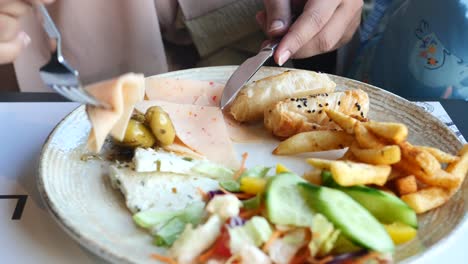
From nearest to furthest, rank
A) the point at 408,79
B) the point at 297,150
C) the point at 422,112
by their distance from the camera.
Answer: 1. the point at 297,150
2. the point at 422,112
3. the point at 408,79

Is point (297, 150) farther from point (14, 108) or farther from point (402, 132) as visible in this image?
point (14, 108)

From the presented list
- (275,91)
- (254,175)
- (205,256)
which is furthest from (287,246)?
(275,91)

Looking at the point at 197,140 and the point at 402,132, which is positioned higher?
the point at 402,132

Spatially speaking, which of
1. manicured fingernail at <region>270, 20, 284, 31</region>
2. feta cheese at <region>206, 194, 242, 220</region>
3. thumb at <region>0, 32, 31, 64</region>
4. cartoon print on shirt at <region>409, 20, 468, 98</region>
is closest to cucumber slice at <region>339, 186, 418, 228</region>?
feta cheese at <region>206, 194, 242, 220</region>

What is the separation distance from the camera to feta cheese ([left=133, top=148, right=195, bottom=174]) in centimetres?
110

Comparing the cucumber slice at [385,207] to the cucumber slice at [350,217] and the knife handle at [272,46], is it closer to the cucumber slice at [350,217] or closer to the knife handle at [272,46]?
the cucumber slice at [350,217]

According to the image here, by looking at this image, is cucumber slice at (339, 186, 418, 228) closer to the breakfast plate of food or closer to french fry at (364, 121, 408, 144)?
the breakfast plate of food

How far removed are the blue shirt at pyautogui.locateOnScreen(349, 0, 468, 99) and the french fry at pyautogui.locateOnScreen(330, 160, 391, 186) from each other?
0.96m

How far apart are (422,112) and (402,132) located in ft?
1.24

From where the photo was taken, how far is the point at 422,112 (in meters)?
1.37

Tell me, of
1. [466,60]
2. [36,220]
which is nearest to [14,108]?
[36,220]

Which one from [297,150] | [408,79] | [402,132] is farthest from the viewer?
[408,79]

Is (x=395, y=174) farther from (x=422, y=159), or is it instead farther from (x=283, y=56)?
(x=283, y=56)

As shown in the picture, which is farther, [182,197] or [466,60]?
[466,60]
